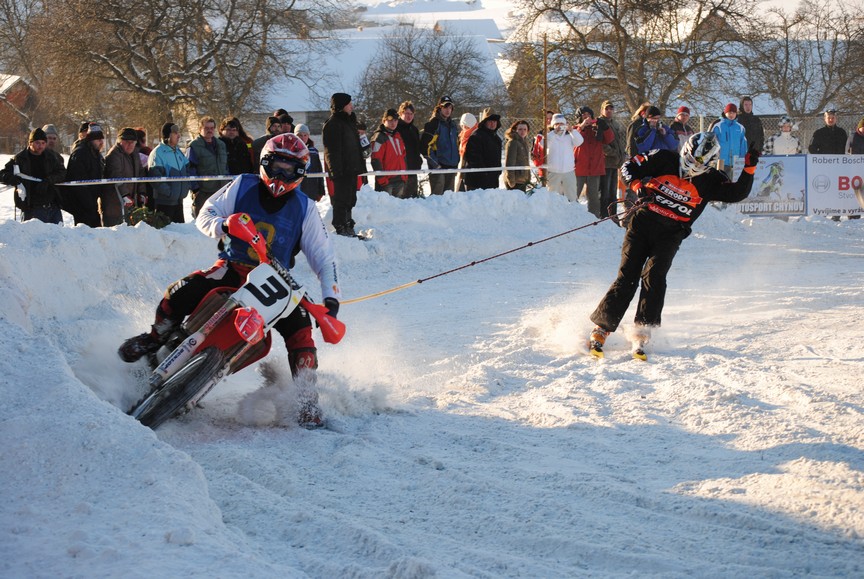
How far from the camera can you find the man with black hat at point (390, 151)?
1658cm

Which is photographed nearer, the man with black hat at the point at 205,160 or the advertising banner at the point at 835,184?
the man with black hat at the point at 205,160

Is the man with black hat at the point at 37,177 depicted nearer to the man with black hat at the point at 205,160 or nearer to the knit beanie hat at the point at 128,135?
the knit beanie hat at the point at 128,135

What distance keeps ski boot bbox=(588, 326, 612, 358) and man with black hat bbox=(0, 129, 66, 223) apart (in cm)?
760

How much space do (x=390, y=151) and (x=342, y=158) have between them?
2.48 m

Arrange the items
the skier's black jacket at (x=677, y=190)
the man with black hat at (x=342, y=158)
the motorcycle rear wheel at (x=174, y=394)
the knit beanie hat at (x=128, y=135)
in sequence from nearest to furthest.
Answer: the motorcycle rear wheel at (x=174, y=394) → the skier's black jacket at (x=677, y=190) → the knit beanie hat at (x=128, y=135) → the man with black hat at (x=342, y=158)

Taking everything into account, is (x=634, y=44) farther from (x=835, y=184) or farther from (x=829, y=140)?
(x=835, y=184)

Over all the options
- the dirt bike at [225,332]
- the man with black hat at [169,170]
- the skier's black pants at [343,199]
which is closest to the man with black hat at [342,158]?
the skier's black pants at [343,199]

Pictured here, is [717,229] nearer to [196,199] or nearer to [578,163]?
[578,163]

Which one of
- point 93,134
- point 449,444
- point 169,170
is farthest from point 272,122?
point 449,444

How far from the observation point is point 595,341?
902 centimetres

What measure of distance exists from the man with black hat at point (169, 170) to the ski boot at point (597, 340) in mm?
7232

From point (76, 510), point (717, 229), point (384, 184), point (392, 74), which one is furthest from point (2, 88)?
point (76, 510)

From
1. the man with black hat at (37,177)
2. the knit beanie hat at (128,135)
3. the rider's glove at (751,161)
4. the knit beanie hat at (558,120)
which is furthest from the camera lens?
the knit beanie hat at (558,120)

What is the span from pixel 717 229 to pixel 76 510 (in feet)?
51.8
